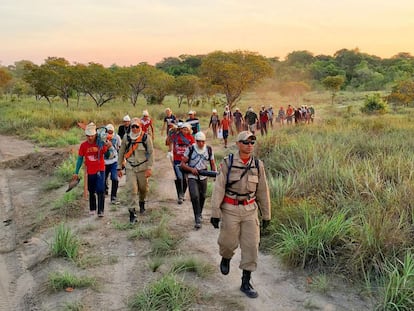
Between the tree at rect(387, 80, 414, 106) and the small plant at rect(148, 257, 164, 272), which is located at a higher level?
the tree at rect(387, 80, 414, 106)

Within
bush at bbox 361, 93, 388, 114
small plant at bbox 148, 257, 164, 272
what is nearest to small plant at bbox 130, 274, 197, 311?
small plant at bbox 148, 257, 164, 272

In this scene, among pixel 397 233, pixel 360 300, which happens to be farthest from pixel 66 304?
pixel 397 233

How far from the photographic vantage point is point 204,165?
674 centimetres

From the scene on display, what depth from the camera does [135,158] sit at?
6.87 metres

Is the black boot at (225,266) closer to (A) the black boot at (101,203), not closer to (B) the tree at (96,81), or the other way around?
(A) the black boot at (101,203)

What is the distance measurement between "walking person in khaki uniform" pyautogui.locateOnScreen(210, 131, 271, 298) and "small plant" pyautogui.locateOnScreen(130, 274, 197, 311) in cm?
65

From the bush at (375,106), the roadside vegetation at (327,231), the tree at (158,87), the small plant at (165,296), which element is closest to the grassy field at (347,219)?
the roadside vegetation at (327,231)

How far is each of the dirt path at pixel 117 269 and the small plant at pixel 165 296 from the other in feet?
0.44

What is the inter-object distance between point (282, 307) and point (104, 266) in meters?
2.34

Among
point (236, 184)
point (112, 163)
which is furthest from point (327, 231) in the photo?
point (112, 163)

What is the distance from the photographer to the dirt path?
4.56 metres

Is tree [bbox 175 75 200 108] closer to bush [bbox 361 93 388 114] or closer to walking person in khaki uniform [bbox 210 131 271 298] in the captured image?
bush [bbox 361 93 388 114]

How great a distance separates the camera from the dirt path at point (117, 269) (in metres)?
4.56

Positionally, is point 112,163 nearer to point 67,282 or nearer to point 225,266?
point 67,282
